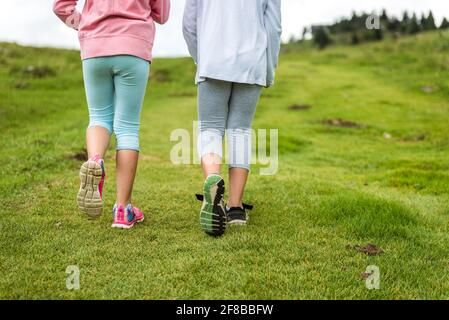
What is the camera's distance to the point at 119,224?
4453mm

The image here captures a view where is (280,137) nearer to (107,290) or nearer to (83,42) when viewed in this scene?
(83,42)

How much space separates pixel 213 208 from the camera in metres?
4.03

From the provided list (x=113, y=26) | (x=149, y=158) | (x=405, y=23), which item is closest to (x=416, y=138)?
(x=149, y=158)

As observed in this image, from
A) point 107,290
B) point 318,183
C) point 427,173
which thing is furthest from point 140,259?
point 427,173

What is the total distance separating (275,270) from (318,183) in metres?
3.20

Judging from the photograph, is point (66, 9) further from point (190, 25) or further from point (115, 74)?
point (190, 25)

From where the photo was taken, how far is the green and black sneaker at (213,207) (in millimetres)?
3988

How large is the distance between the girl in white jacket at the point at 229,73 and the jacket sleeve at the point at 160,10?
180mm

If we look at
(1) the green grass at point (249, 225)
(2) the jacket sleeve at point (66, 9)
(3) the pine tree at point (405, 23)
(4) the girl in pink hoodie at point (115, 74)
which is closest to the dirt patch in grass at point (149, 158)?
(1) the green grass at point (249, 225)

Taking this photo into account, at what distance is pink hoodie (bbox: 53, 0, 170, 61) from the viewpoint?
4.21m


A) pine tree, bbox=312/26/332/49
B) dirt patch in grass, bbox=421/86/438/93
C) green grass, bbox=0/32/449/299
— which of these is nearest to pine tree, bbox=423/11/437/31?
pine tree, bbox=312/26/332/49

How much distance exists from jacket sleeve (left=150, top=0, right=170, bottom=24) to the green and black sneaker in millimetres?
1436

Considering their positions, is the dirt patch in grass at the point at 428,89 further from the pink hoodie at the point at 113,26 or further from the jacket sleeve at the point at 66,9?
the jacket sleeve at the point at 66,9

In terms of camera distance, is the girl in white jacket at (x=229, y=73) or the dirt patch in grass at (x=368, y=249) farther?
the girl in white jacket at (x=229, y=73)
